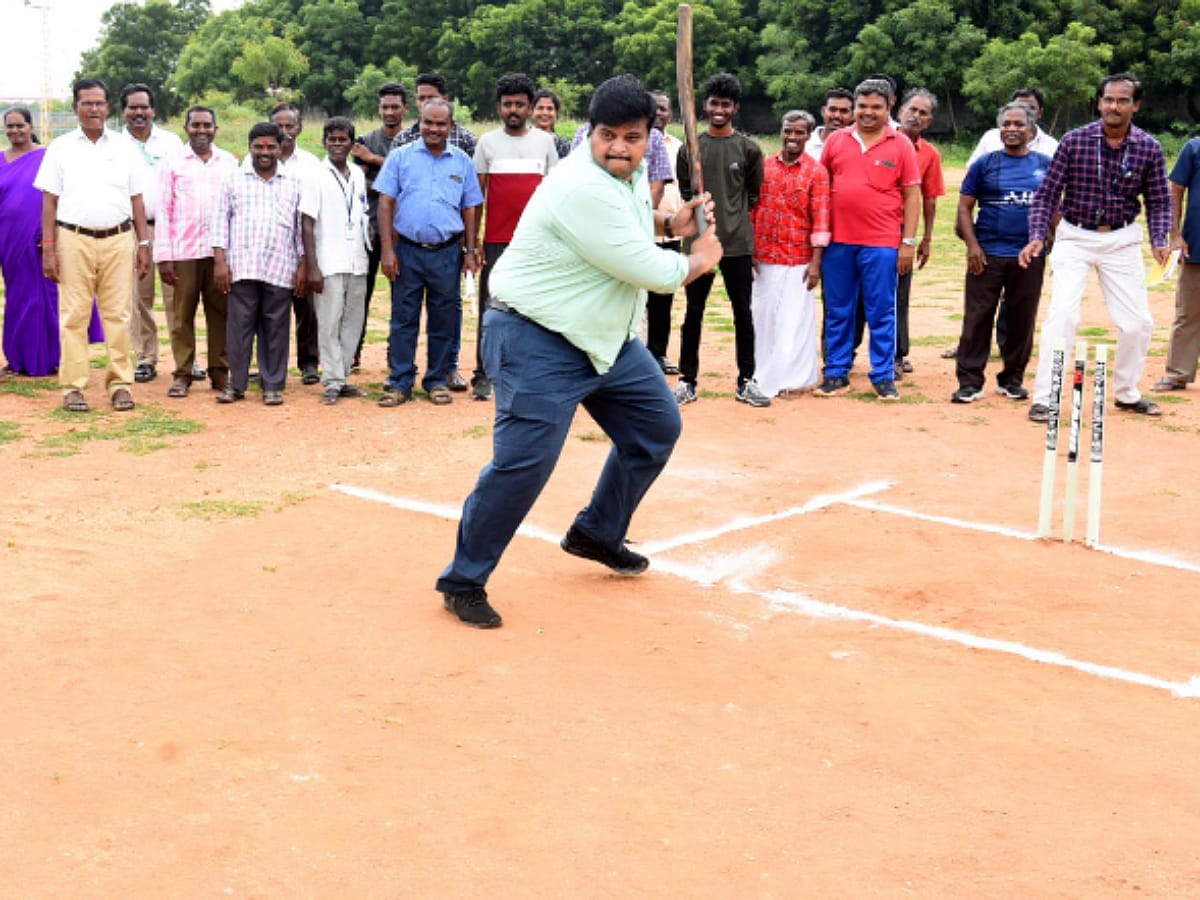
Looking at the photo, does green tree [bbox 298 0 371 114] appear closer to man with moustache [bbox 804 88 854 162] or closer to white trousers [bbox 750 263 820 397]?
man with moustache [bbox 804 88 854 162]

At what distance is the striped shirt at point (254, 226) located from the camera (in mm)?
10352

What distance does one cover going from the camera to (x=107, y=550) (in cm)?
696

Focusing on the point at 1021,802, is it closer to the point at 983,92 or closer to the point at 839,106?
the point at 839,106

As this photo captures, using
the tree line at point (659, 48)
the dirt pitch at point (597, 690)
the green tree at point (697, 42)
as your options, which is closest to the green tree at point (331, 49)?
the tree line at point (659, 48)

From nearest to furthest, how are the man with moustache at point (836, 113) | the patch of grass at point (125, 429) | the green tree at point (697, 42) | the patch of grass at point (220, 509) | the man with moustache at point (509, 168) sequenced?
the patch of grass at point (220, 509), the patch of grass at point (125, 429), the man with moustache at point (509, 168), the man with moustache at point (836, 113), the green tree at point (697, 42)

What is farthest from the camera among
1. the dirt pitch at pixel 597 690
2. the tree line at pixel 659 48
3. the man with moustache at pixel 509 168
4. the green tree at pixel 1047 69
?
the tree line at pixel 659 48

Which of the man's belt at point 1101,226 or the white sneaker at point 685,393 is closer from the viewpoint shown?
the man's belt at point 1101,226

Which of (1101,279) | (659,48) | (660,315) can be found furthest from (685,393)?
(659,48)

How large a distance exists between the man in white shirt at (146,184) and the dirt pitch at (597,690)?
2826 millimetres

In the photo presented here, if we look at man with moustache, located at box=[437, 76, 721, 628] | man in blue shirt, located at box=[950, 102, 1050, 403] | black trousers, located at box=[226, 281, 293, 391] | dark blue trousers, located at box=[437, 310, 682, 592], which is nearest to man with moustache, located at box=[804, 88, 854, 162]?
man in blue shirt, located at box=[950, 102, 1050, 403]

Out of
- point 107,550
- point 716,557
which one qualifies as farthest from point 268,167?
point 716,557

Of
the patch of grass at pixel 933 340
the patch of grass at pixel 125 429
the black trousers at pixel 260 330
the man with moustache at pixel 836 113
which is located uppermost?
the man with moustache at pixel 836 113

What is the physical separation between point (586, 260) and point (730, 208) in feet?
17.5

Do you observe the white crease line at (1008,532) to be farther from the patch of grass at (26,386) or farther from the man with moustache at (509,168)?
the patch of grass at (26,386)
